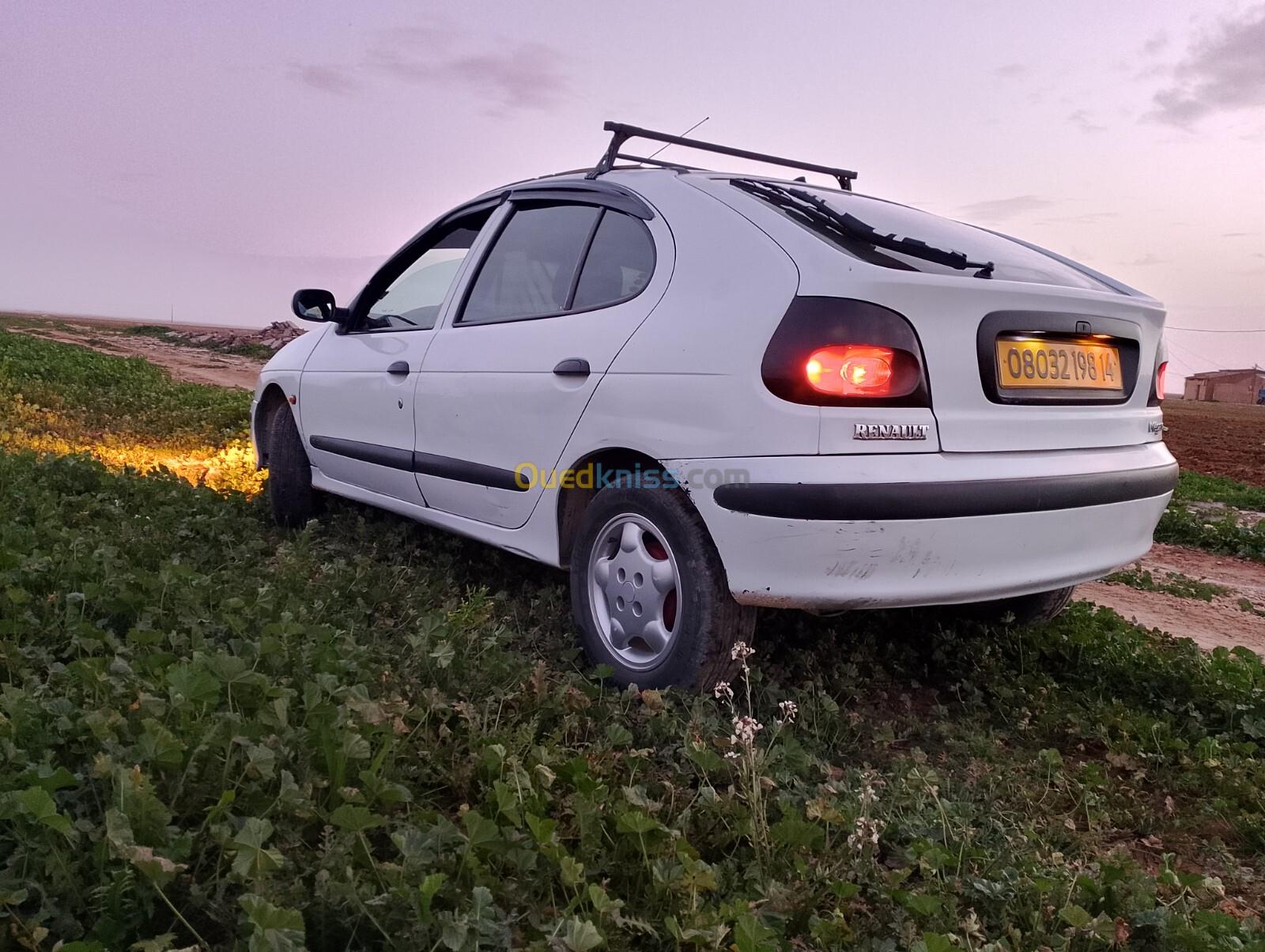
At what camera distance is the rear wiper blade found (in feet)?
9.43

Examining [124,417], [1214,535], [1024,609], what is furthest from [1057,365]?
[124,417]

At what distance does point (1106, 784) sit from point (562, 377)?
2.07m

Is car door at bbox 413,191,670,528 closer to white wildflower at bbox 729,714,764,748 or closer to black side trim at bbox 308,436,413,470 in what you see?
black side trim at bbox 308,436,413,470

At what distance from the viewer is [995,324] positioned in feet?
9.23

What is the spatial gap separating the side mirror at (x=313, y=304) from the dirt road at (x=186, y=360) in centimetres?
1313

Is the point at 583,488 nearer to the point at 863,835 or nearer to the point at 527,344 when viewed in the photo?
the point at 527,344

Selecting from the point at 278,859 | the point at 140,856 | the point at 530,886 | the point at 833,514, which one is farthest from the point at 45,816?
the point at 833,514

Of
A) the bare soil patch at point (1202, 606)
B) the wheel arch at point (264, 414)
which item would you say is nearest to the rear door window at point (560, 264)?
the wheel arch at point (264, 414)

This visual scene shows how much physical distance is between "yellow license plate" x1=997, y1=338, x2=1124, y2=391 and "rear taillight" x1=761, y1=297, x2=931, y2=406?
39 cm

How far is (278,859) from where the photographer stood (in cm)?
170

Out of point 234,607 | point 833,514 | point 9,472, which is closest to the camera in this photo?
point 833,514

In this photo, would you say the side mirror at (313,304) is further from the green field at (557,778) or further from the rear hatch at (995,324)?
the rear hatch at (995,324)

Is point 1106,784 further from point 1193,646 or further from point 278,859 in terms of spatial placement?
point 278,859

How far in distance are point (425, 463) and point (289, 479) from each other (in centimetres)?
166
